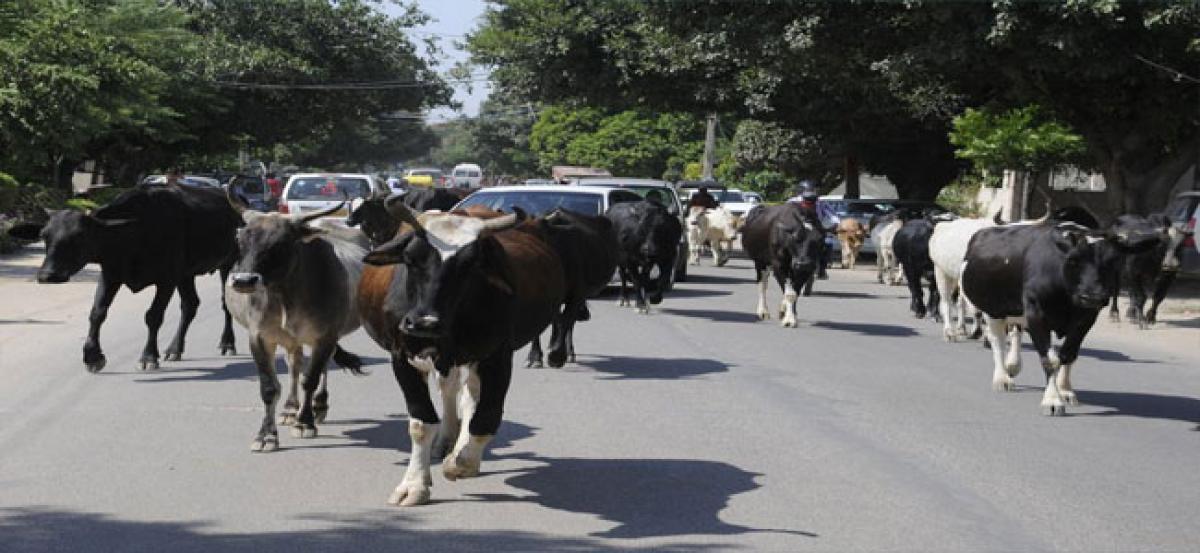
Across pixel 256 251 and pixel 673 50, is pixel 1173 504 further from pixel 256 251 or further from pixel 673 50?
pixel 673 50

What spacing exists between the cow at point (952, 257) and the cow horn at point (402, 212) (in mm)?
8747

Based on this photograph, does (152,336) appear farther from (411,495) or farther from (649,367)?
(411,495)

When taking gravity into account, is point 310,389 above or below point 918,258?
below

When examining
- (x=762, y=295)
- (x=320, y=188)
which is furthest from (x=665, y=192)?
(x=320, y=188)

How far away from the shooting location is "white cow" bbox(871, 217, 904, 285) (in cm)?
3020

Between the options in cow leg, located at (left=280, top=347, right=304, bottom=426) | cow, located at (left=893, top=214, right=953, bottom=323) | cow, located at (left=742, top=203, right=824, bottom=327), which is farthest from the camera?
cow, located at (left=893, top=214, right=953, bottom=323)

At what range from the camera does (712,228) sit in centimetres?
3419

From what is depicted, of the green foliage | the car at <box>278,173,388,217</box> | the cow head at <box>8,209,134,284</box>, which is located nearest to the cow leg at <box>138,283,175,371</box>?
the cow head at <box>8,209,134,284</box>

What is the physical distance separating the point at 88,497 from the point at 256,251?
2.12 meters

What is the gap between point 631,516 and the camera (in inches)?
320

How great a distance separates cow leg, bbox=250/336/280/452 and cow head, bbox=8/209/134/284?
3909 mm

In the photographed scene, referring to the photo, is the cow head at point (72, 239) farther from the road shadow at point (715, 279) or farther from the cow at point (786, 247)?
the road shadow at point (715, 279)

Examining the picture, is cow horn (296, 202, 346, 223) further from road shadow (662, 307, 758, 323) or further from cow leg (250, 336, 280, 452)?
road shadow (662, 307, 758, 323)

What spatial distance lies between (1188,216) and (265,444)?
18.0 m
